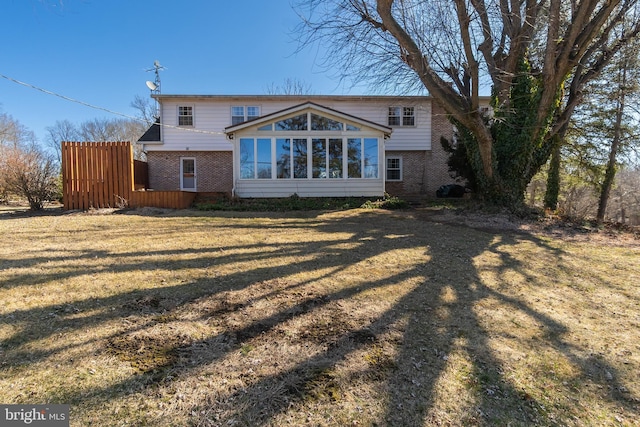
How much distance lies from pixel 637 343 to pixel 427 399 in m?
2.23

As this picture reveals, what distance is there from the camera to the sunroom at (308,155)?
12289 mm

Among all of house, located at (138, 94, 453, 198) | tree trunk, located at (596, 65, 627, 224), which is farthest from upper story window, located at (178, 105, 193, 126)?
tree trunk, located at (596, 65, 627, 224)

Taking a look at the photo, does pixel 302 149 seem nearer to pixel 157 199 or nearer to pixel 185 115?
pixel 157 199

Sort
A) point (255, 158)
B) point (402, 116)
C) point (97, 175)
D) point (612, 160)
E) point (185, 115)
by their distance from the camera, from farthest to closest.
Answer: point (402, 116), point (185, 115), point (612, 160), point (255, 158), point (97, 175)

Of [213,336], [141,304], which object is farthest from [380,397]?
[141,304]

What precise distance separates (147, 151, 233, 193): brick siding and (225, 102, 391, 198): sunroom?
3.56m

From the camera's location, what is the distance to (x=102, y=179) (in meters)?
10.9

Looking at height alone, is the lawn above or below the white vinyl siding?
below

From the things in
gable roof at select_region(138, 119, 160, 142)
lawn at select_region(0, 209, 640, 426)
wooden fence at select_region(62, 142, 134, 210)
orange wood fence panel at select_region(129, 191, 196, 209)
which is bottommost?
lawn at select_region(0, 209, 640, 426)

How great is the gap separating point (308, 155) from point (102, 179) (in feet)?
24.4

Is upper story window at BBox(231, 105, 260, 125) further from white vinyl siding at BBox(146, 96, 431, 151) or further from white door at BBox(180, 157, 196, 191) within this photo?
white door at BBox(180, 157, 196, 191)

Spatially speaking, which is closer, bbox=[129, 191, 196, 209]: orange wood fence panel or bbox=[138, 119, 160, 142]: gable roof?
bbox=[129, 191, 196, 209]: orange wood fence panel

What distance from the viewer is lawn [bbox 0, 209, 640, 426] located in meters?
1.82

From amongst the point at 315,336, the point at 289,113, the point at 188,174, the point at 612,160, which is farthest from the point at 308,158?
the point at 612,160
